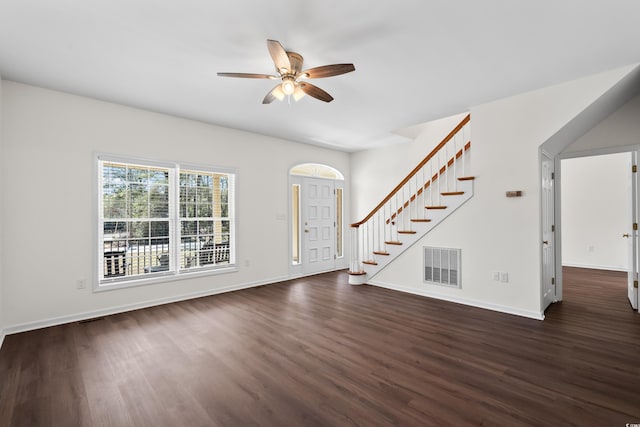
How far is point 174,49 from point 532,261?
4558 mm

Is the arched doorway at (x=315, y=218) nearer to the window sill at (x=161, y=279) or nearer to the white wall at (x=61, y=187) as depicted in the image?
the window sill at (x=161, y=279)

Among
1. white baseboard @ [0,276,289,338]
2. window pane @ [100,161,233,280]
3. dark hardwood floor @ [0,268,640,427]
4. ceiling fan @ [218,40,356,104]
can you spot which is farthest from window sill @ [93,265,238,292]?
ceiling fan @ [218,40,356,104]

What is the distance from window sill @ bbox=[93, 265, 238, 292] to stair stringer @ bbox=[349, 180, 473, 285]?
233cm

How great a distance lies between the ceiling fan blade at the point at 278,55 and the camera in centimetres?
217

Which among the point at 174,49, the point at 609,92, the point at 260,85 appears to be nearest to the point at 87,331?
the point at 174,49

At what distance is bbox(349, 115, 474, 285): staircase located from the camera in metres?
4.33

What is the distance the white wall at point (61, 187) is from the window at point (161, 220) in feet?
0.55

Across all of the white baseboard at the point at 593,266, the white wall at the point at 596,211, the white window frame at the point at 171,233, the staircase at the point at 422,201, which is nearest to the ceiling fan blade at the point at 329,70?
the staircase at the point at 422,201

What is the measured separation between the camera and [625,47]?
262 centimetres

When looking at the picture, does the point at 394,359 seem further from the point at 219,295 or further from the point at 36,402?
the point at 219,295

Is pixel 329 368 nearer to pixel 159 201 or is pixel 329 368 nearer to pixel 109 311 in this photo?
pixel 109 311

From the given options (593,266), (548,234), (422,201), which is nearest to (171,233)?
(422,201)

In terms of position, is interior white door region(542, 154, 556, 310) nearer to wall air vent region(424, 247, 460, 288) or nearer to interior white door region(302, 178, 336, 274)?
wall air vent region(424, 247, 460, 288)

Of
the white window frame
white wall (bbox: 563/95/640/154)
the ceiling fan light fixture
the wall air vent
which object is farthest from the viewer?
the wall air vent
